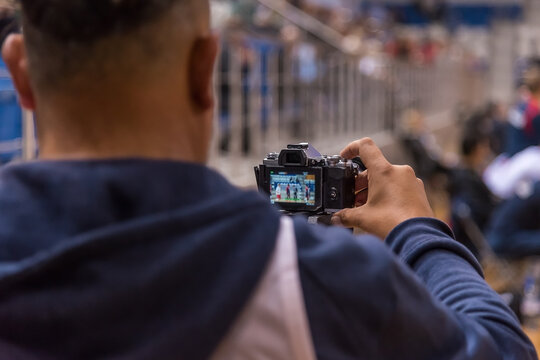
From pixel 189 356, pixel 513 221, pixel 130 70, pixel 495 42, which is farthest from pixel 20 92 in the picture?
pixel 495 42

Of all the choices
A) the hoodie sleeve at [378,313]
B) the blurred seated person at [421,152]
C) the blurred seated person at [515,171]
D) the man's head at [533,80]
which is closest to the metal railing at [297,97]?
the blurred seated person at [421,152]

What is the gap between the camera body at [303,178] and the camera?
969 millimetres

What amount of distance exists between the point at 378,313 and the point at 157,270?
0.20m

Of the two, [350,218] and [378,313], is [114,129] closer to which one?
[378,313]

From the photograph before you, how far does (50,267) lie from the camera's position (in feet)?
1.89

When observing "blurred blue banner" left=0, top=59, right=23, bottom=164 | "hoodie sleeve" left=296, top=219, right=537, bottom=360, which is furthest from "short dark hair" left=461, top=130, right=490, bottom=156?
"hoodie sleeve" left=296, top=219, right=537, bottom=360

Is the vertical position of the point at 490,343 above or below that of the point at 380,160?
below

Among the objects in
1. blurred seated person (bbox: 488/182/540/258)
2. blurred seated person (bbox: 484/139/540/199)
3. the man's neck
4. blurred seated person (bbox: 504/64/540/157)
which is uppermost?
the man's neck

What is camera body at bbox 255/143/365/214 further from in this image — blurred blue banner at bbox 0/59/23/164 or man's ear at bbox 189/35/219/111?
blurred blue banner at bbox 0/59/23/164

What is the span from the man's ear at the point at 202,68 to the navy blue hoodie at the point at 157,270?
72mm

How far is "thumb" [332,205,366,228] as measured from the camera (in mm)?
898

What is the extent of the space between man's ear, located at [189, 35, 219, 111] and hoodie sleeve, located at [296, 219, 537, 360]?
0.15m

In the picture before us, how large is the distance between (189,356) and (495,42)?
1703 centimetres

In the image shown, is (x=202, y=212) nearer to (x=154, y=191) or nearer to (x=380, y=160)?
(x=154, y=191)
